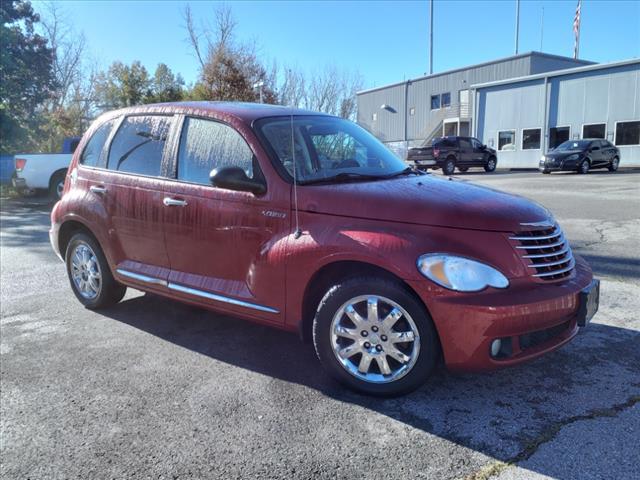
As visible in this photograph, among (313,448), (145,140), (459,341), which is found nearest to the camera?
(313,448)

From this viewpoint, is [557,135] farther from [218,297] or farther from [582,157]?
[218,297]

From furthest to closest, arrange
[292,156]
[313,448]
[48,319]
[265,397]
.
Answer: [48,319], [292,156], [265,397], [313,448]

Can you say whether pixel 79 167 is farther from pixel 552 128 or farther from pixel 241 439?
pixel 552 128

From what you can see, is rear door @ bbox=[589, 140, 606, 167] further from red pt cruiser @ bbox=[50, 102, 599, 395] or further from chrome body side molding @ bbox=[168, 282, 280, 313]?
chrome body side molding @ bbox=[168, 282, 280, 313]

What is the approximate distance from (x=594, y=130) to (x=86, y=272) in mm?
29653

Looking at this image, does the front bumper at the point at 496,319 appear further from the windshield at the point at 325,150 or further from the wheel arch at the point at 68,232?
the wheel arch at the point at 68,232

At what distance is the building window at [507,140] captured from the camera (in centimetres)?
3234

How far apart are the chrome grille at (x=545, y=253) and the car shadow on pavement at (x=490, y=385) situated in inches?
28.4

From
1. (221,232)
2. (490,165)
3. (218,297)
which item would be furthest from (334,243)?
(490,165)

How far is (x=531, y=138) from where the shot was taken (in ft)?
102

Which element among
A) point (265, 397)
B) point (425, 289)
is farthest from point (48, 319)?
point (425, 289)

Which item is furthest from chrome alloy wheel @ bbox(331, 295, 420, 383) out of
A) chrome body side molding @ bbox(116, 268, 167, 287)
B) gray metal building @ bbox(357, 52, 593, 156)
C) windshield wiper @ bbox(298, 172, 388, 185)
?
gray metal building @ bbox(357, 52, 593, 156)

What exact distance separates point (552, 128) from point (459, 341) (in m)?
30.9

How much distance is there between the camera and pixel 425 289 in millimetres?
2828
